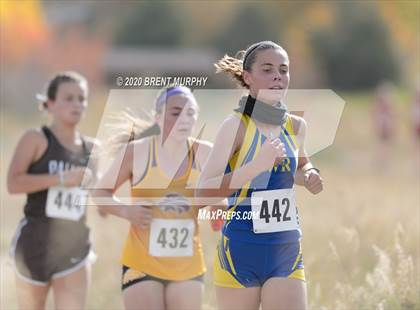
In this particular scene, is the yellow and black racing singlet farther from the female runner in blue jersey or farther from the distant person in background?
the distant person in background

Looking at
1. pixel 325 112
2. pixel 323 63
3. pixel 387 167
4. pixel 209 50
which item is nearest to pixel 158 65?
pixel 209 50

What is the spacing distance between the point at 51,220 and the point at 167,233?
1265 millimetres

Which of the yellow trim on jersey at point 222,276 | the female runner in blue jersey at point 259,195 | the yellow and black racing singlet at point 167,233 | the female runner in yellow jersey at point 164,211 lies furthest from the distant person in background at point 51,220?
the female runner in blue jersey at point 259,195

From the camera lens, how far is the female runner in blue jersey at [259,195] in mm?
4641

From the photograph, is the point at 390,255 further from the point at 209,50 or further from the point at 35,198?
the point at 209,50

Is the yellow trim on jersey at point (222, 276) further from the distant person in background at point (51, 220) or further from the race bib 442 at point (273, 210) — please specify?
the distant person in background at point (51, 220)

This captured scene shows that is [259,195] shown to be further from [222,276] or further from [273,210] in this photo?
[222,276]

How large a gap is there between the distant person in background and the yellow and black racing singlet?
0.94 metres

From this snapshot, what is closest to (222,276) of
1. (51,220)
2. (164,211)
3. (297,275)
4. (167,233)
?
(297,275)

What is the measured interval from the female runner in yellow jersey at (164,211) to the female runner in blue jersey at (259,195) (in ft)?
1.92

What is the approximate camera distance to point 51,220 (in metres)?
6.27

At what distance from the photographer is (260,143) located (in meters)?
4.68

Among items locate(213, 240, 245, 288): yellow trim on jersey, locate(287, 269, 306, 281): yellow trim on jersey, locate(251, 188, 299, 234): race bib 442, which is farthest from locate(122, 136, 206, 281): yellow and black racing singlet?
locate(287, 269, 306, 281): yellow trim on jersey

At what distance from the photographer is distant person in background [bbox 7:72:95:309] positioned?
6180mm
